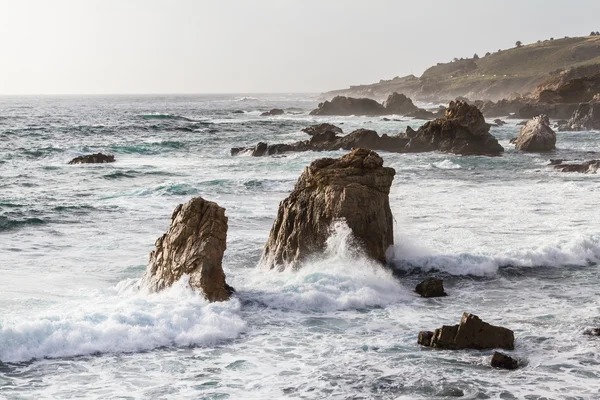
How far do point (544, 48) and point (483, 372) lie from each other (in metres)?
182

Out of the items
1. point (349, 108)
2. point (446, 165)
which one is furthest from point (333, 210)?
point (349, 108)

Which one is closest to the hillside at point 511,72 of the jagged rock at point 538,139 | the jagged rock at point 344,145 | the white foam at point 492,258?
the jagged rock at point 538,139

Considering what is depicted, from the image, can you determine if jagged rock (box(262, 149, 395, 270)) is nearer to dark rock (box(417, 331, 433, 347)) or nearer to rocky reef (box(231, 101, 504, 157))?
dark rock (box(417, 331, 433, 347))

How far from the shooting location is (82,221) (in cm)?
2416

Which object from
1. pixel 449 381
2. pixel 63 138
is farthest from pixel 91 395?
pixel 63 138

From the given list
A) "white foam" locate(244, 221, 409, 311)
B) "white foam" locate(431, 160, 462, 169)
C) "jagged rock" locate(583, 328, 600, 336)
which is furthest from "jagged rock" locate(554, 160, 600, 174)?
"jagged rock" locate(583, 328, 600, 336)

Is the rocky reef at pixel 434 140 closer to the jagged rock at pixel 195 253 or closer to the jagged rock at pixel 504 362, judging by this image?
the jagged rock at pixel 195 253

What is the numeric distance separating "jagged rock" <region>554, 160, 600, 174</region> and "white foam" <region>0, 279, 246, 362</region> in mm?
25783

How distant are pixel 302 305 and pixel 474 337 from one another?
379 cm

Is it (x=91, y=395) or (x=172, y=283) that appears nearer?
(x=91, y=395)

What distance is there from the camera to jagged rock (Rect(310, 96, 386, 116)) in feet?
369

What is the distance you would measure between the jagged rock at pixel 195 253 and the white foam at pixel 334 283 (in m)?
1.11

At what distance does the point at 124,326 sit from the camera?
12523 mm

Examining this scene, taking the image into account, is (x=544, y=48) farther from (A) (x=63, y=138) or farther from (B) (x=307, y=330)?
(B) (x=307, y=330)
